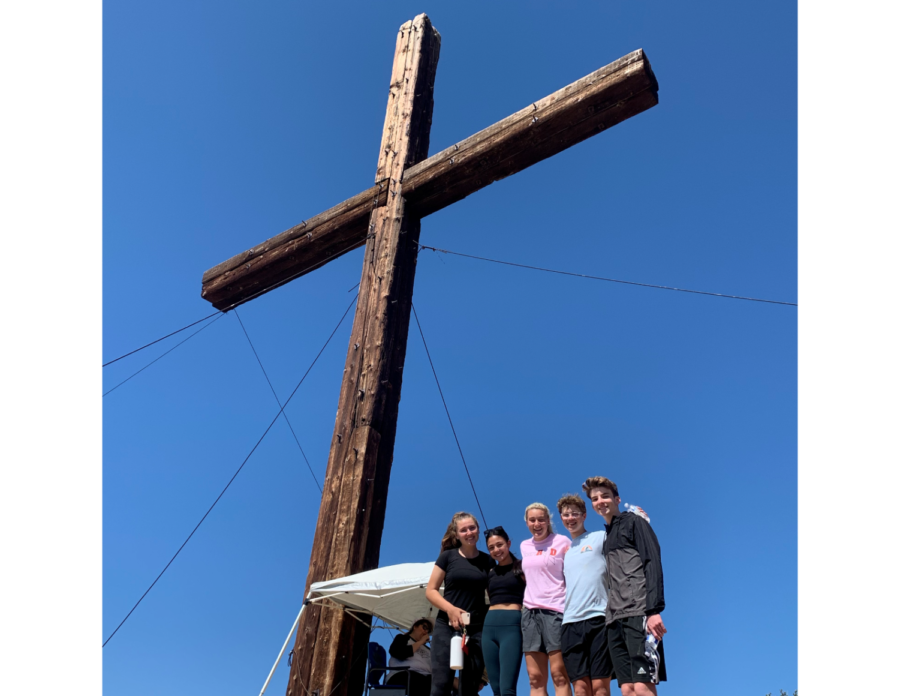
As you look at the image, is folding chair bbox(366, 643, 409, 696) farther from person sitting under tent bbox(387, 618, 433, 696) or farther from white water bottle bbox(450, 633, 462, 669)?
white water bottle bbox(450, 633, 462, 669)

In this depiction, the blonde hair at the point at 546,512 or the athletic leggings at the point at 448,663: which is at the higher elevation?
the blonde hair at the point at 546,512

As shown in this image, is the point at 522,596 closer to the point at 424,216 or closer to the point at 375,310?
the point at 375,310

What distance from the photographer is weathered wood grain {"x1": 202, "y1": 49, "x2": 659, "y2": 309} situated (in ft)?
16.4

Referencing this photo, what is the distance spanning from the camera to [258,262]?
6.49 meters

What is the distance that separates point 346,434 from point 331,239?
75.1 inches

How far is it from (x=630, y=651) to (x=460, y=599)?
1.15m

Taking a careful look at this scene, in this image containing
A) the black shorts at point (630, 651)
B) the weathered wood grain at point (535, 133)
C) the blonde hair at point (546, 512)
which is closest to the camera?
the black shorts at point (630, 651)

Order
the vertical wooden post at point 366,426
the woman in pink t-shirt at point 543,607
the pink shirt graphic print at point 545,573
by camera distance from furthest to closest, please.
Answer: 1. the vertical wooden post at point 366,426
2. the pink shirt graphic print at point 545,573
3. the woman in pink t-shirt at point 543,607

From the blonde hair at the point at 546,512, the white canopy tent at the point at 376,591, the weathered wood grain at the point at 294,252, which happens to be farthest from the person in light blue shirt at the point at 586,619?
the weathered wood grain at the point at 294,252

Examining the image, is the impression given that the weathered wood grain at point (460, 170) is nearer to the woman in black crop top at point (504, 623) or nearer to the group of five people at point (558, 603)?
the group of five people at point (558, 603)

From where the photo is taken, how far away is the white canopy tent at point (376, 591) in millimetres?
4492
